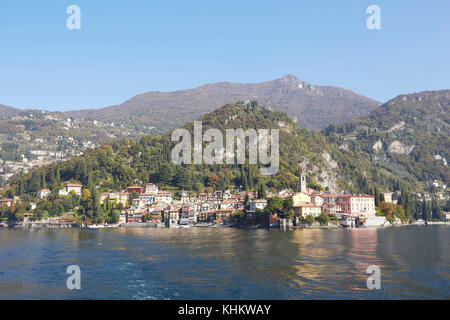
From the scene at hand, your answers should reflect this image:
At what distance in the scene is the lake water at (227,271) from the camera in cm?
2667

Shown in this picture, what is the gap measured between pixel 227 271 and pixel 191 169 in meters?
98.9

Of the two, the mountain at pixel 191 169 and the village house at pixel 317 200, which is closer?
the village house at pixel 317 200

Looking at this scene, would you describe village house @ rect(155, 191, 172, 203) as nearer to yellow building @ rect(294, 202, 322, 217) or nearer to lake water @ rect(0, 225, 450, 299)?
yellow building @ rect(294, 202, 322, 217)

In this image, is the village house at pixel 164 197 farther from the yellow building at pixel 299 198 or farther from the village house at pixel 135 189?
the yellow building at pixel 299 198

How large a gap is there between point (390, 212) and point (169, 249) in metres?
71.2

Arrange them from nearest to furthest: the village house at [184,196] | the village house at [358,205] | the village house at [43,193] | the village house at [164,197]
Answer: the village house at [358,205] → the village house at [164,197] → the village house at [43,193] → the village house at [184,196]

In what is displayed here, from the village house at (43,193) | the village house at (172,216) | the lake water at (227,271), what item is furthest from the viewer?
the village house at (43,193)

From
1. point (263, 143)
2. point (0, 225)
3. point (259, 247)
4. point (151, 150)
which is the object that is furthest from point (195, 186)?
point (259, 247)

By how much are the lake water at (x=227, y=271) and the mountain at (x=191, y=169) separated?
235 feet

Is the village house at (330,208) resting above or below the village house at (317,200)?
below

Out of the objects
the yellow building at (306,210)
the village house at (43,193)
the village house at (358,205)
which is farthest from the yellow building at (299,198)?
the village house at (43,193)

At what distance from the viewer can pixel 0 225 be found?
106m

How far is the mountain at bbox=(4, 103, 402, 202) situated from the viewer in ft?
407
